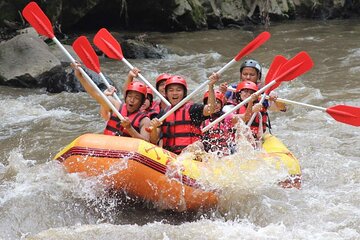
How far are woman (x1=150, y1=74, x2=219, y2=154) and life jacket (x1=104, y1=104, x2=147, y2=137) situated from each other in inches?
6.9

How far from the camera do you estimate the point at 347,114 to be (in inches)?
193

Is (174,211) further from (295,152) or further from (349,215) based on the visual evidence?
(295,152)

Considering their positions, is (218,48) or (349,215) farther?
(218,48)

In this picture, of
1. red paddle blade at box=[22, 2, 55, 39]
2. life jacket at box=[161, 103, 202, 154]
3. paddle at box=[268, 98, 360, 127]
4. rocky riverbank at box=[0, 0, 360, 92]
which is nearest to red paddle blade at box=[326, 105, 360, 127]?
paddle at box=[268, 98, 360, 127]

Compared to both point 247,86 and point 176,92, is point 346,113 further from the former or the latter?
point 176,92

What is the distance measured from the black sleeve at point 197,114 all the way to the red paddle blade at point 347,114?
4.22 feet

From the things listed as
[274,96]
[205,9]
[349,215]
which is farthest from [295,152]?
[205,9]

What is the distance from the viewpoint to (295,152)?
5828 mm

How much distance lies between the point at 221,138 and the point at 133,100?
2.98 ft

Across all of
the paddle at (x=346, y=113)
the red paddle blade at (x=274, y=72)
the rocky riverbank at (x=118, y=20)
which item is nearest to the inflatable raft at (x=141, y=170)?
the red paddle blade at (x=274, y=72)

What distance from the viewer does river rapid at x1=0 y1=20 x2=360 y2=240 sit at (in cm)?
366

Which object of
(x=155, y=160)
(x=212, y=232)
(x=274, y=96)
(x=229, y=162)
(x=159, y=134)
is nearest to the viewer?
(x=212, y=232)

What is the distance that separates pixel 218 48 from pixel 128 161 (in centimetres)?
901

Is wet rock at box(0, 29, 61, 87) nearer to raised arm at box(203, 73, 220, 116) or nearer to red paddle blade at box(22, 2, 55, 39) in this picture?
red paddle blade at box(22, 2, 55, 39)
